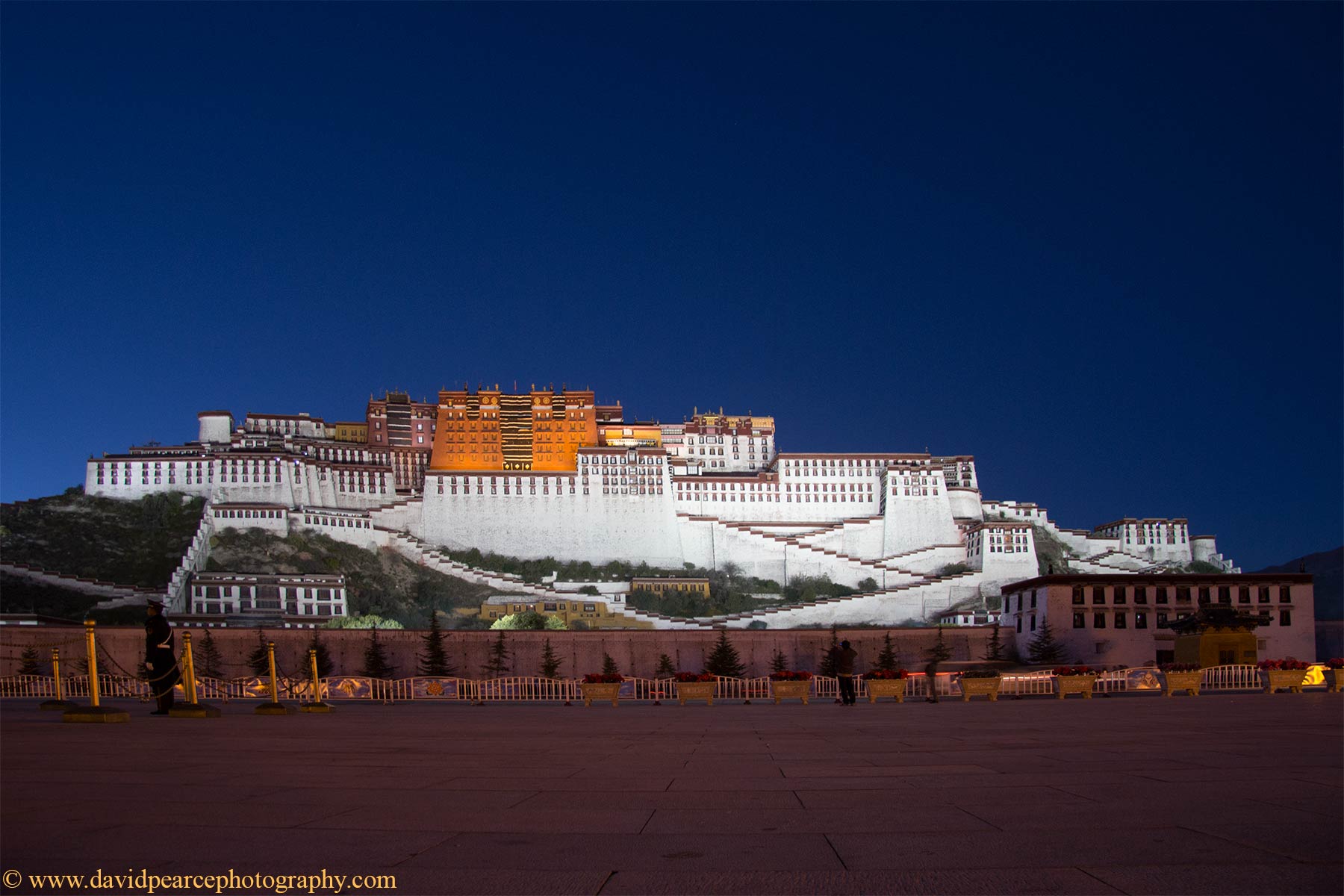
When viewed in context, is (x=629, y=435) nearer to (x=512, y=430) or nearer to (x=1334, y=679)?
(x=512, y=430)

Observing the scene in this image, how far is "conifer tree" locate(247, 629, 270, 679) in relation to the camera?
1702 inches

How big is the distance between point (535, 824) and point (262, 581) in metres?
69.0

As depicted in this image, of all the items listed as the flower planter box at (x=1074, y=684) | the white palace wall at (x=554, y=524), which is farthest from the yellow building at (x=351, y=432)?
the flower planter box at (x=1074, y=684)

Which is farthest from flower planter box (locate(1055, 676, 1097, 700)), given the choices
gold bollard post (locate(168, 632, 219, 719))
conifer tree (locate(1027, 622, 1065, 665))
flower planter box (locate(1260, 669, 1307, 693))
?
conifer tree (locate(1027, 622, 1065, 665))

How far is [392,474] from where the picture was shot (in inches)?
3674

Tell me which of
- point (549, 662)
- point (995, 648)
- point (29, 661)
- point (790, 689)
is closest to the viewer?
point (790, 689)

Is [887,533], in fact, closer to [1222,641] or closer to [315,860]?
[1222,641]

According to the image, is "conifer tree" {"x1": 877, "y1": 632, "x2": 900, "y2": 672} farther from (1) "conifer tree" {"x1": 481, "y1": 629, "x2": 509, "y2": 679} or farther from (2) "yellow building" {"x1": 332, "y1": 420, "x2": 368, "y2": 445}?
(2) "yellow building" {"x1": 332, "y1": 420, "x2": 368, "y2": 445}

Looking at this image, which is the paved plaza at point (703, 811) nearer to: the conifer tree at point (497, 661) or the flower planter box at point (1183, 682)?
the flower planter box at point (1183, 682)

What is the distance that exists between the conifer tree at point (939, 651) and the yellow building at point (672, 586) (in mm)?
28119

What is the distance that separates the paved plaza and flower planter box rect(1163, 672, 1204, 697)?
1189 centimetres

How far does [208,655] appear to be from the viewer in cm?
4581

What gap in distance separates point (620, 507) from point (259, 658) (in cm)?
4738

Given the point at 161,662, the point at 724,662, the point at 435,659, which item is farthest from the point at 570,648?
the point at 161,662
